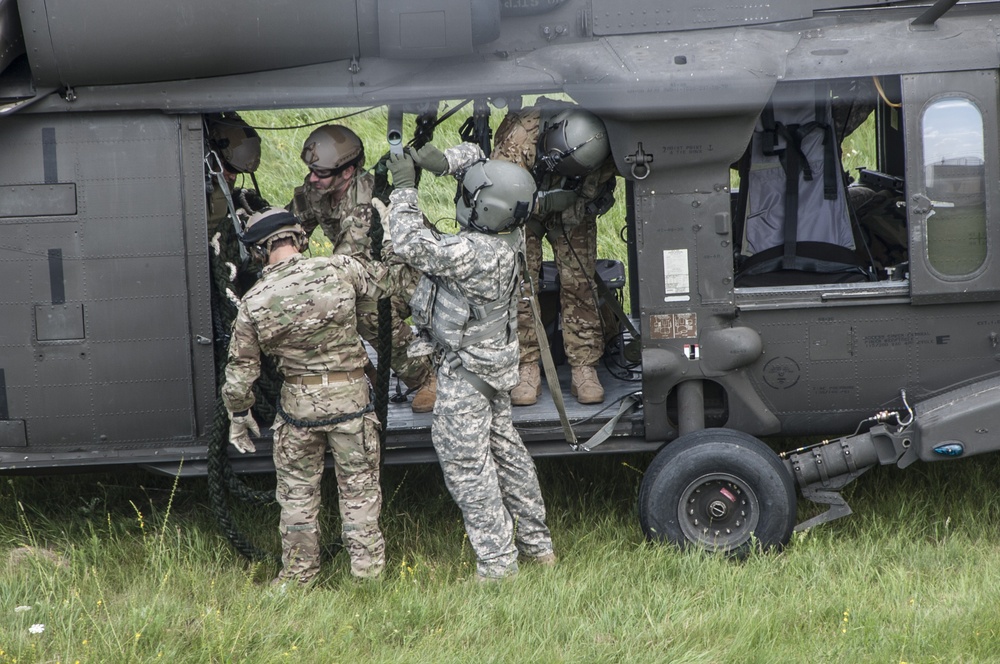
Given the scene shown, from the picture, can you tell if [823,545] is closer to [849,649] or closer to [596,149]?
[849,649]

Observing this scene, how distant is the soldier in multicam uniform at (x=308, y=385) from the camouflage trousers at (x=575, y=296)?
1.39 metres

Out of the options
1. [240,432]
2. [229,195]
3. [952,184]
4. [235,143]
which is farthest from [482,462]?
[952,184]

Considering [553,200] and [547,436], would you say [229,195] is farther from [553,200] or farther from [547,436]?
[547,436]

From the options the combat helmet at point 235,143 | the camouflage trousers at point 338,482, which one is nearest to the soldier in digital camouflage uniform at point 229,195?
the combat helmet at point 235,143

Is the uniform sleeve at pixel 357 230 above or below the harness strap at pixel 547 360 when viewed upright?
above

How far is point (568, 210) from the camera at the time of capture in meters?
6.29

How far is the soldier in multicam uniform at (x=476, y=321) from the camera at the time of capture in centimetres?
508

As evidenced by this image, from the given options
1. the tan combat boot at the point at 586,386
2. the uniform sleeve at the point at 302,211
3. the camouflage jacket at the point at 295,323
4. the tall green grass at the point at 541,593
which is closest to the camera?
the tall green grass at the point at 541,593

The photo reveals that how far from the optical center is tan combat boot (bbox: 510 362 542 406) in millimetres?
6332

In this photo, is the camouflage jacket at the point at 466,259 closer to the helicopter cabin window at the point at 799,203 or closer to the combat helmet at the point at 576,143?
the combat helmet at the point at 576,143

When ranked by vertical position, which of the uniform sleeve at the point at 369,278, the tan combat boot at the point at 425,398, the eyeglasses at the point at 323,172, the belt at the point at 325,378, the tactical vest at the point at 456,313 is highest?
the eyeglasses at the point at 323,172

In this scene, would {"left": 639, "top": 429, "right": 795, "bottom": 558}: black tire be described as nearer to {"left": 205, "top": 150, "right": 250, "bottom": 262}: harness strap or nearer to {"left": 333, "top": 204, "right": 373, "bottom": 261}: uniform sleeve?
{"left": 333, "top": 204, "right": 373, "bottom": 261}: uniform sleeve

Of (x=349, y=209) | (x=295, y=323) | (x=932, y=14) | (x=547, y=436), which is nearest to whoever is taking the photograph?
(x=295, y=323)

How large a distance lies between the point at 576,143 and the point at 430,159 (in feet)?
2.91
